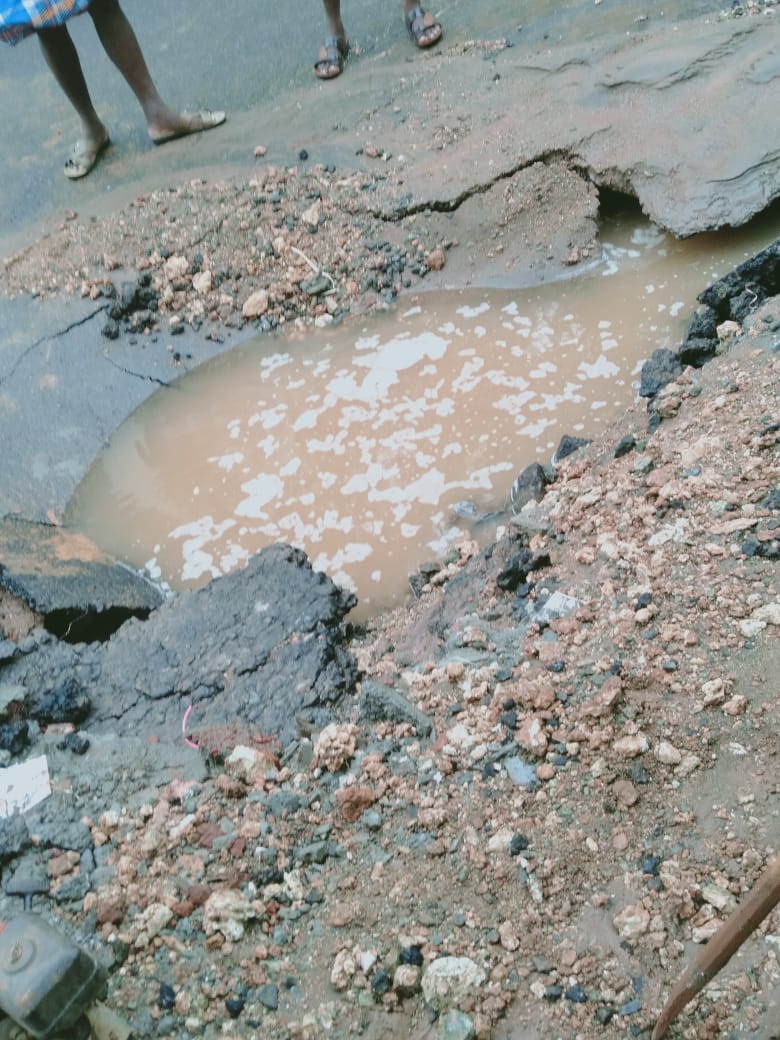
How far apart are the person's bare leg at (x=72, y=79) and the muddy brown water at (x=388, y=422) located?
2.05 meters

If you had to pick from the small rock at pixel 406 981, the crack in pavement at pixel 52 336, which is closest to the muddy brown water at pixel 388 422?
the crack in pavement at pixel 52 336

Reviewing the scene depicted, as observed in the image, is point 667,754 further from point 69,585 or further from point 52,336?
point 52,336

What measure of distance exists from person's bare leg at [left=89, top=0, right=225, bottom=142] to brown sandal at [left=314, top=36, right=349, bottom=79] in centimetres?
68

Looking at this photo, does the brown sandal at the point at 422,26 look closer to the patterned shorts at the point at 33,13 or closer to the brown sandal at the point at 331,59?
the brown sandal at the point at 331,59

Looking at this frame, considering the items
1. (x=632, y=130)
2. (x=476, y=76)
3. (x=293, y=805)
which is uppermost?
(x=476, y=76)

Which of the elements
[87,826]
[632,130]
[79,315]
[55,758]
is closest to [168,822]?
[87,826]

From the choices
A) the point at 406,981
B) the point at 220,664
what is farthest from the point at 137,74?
the point at 406,981

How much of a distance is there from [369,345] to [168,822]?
251 cm

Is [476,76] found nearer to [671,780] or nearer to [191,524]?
[191,524]

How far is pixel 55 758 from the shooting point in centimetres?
242

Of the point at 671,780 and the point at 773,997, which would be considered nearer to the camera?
the point at 773,997

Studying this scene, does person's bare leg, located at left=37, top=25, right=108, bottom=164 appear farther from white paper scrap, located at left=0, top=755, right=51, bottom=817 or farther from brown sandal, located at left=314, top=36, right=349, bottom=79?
white paper scrap, located at left=0, top=755, right=51, bottom=817

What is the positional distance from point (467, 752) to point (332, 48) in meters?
4.73

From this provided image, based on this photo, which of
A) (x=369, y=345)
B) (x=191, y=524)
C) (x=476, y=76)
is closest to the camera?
(x=191, y=524)
